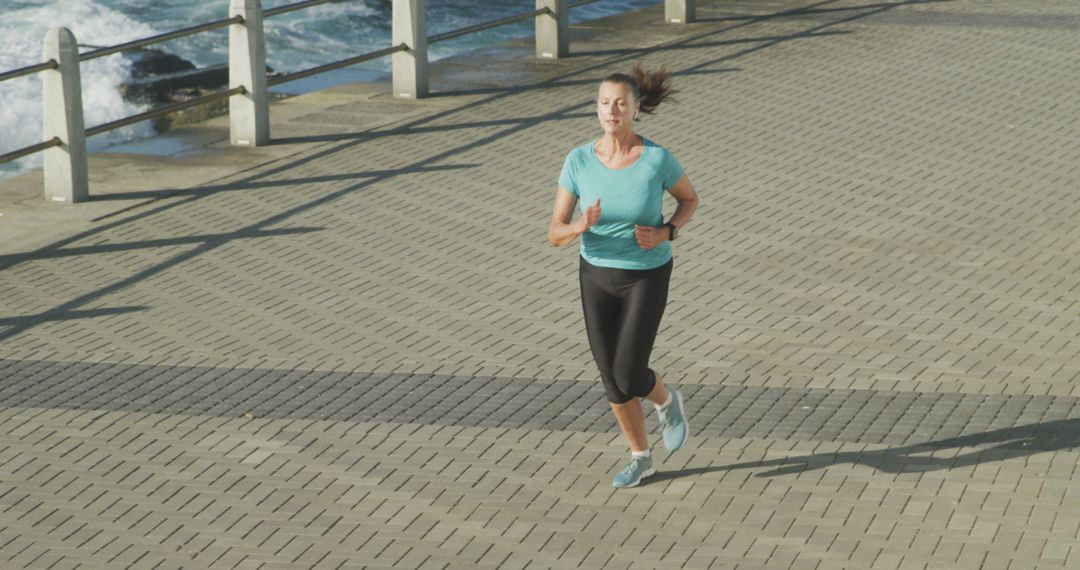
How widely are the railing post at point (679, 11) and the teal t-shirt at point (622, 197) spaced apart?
13427mm

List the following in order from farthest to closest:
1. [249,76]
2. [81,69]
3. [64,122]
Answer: [81,69] → [249,76] → [64,122]

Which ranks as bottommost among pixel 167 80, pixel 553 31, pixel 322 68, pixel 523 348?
pixel 523 348

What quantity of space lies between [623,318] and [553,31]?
11.4 meters

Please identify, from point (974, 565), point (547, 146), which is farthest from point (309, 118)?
point (974, 565)

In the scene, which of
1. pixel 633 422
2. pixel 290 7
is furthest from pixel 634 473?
pixel 290 7

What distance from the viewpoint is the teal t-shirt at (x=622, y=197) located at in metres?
6.65

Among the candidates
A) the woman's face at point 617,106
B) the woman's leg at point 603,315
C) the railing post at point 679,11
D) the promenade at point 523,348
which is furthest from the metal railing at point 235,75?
the woman's face at point 617,106

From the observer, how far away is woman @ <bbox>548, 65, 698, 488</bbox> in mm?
6609

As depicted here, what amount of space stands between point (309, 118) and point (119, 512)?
8.52m

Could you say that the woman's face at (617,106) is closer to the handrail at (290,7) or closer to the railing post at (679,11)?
the handrail at (290,7)

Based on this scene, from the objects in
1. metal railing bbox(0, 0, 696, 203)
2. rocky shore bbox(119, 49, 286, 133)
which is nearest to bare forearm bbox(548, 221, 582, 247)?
metal railing bbox(0, 0, 696, 203)

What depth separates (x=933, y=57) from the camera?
17.7 meters

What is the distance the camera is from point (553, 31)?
17844mm

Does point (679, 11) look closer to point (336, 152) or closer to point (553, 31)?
point (553, 31)
